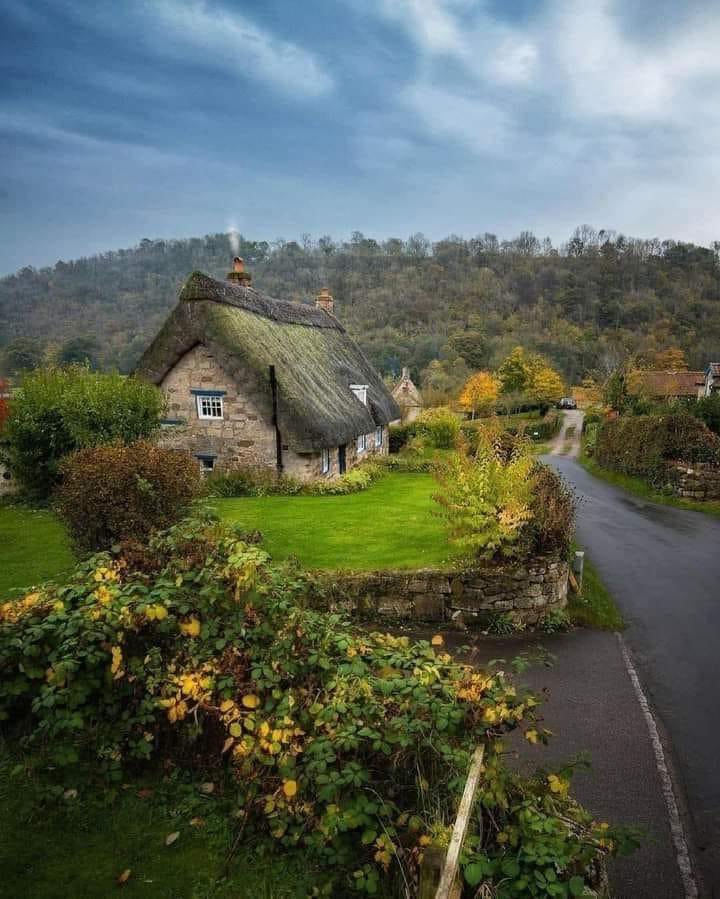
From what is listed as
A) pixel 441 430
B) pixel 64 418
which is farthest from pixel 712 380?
pixel 64 418

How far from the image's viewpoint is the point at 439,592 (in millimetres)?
10180

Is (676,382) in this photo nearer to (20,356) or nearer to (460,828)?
(460,828)

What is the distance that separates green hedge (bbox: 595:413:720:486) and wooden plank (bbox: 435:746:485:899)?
835 inches

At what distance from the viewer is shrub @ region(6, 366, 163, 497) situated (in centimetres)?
1511

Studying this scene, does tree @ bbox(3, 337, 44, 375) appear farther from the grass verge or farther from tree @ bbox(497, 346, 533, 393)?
the grass verge

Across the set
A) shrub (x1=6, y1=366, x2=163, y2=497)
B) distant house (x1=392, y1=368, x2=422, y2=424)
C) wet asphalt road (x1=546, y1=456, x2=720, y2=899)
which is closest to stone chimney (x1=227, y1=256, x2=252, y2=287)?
shrub (x1=6, y1=366, x2=163, y2=497)

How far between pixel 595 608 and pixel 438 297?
93310 mm

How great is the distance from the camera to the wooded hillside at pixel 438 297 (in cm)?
7269

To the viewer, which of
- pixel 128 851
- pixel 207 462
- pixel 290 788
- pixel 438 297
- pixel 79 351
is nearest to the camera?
pixel 290 788

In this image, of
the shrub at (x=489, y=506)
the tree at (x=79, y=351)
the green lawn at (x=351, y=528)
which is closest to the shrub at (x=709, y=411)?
the green lawn at (x=351, y=528)

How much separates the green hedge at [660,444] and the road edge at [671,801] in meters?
15.2

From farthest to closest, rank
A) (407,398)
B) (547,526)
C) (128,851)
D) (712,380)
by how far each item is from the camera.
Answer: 1. (712,380)
2. (407,398)
3. (547,526)
4. (128,851)

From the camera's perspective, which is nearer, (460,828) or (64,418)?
(460,828)

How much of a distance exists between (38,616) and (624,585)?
39.7 ft
